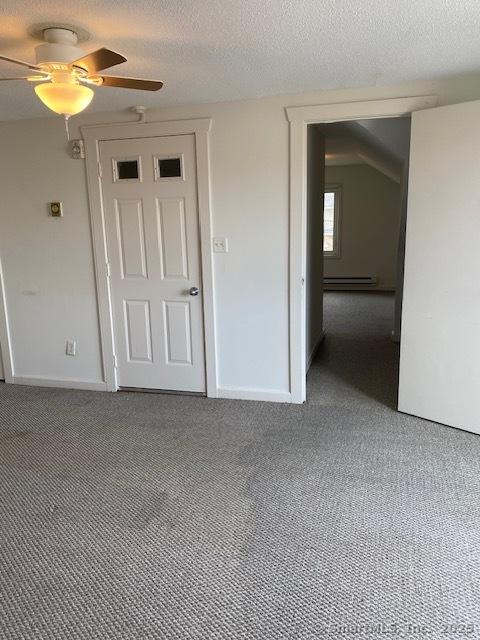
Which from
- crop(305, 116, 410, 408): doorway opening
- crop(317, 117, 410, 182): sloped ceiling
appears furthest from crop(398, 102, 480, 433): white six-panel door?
crop(317, 117, 410, 182): sloped ceiling

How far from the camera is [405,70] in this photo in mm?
2818

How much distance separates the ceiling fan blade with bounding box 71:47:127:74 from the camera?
1777 millimetres

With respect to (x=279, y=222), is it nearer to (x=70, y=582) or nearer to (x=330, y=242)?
(x=70, y=582)

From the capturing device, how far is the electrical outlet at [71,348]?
13.6ft

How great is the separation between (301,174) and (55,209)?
81.0 inches

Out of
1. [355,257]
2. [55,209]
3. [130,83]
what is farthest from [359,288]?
[130,83]

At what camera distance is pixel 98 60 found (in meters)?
1.86

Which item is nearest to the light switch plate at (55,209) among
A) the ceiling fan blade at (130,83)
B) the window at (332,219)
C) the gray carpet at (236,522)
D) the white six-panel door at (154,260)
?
the white six-panel door at (154,260)

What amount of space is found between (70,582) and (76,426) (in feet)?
5.21

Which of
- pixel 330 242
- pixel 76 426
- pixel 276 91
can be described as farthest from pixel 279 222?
pixel 330 242

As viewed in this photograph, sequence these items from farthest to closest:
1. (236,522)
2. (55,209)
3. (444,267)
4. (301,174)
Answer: (55,209), (301,174), (444,267), (236,522)

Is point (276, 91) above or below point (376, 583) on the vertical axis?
above

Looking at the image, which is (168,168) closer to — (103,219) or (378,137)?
(103,219)

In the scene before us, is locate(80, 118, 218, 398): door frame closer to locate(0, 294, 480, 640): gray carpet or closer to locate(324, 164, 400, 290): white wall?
locate(0, 294, 480, 640): gray carpet
